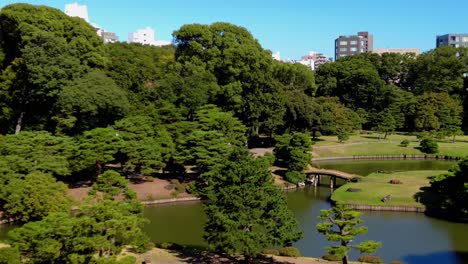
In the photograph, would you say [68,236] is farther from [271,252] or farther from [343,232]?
[271,252]

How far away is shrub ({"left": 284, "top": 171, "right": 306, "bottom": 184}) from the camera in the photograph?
47737 mm

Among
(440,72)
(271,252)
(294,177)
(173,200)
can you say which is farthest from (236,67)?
(440,72)

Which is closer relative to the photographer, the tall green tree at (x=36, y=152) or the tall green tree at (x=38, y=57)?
the tall green tree at (x=36, y=152)

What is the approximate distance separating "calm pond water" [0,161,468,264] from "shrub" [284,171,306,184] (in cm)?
464

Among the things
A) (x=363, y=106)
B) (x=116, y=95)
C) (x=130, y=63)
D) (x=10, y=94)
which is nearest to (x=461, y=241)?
(x=116, y=95)

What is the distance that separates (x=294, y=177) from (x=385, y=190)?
9.47 meters

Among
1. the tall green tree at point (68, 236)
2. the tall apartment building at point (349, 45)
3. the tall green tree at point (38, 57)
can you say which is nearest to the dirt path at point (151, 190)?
the tall green tree at point (38, 57)

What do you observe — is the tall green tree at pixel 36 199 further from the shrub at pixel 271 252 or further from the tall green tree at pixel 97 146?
the tall green tree at pixel 97 146

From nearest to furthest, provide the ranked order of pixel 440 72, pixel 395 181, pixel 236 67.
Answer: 1. pixel 395 181
2. pixel 236 67
3. pixel 440 72

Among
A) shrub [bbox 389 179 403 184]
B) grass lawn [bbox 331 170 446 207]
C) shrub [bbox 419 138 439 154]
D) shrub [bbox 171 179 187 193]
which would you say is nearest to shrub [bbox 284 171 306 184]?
grass lawn [bbox 331 170 446 207]

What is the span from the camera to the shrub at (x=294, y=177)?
47737mm

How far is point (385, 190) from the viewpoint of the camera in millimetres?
41500

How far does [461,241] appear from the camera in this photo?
1220 inches

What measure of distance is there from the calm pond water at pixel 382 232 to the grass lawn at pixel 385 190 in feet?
4.81
